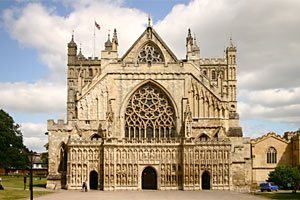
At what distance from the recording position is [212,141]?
46.3m

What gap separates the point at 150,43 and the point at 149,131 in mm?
11735

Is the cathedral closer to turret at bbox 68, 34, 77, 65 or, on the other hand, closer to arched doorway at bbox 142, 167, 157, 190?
arched doorway at bbox 142, 167, 157, 190

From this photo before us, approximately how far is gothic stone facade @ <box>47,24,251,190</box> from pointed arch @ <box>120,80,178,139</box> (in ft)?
0.42

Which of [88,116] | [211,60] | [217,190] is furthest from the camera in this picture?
[211,60]

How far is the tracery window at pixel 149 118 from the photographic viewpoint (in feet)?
162

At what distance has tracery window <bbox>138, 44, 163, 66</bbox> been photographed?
5159cm

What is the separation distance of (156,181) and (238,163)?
10.1 m

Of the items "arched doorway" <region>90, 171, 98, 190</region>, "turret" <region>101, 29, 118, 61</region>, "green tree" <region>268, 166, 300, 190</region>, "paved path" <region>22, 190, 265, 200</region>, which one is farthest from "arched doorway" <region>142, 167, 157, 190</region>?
"green tree" <region>268, 166, 300, 190</region>

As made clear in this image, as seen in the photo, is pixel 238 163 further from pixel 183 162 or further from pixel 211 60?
pixel 211 60

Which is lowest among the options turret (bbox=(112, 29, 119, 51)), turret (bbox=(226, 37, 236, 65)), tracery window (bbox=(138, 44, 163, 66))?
tracery window (bbox=(138, 44, 163, 66))

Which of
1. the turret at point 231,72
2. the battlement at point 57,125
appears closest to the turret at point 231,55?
the turret at point 231,72

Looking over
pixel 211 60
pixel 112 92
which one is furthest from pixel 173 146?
pixel 211 60

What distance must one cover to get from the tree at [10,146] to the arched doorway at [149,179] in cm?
2747

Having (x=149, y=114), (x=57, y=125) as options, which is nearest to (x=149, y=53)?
(x=149, y=114)
